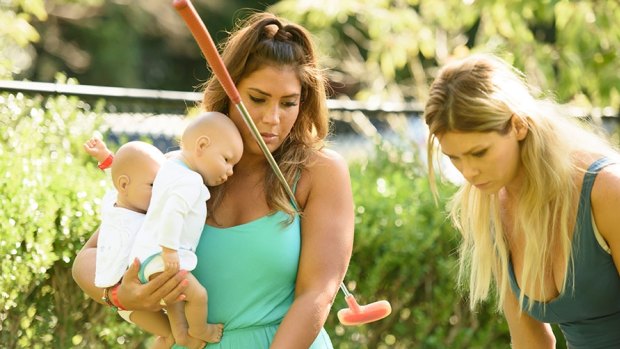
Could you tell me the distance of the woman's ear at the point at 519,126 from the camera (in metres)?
3.12

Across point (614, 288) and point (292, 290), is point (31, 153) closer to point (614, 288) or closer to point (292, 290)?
point (292, 290)

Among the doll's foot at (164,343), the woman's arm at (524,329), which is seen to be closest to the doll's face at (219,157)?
the doll's foot at (164,343)

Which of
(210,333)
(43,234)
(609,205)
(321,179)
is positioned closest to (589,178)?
(609,205)

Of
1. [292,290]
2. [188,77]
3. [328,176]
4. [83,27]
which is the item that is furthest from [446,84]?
[188,77]

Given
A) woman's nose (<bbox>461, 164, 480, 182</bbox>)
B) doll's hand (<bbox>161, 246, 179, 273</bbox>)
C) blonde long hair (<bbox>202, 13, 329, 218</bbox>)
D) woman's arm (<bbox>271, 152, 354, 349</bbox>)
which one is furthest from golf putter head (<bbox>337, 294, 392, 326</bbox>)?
doll's hand (<bbox>161, 246, 179, 273</bbox>)

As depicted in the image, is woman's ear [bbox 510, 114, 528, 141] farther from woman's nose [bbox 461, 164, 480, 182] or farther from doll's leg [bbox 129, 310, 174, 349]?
doll's leg [bbox 129, 310, 174, 349]

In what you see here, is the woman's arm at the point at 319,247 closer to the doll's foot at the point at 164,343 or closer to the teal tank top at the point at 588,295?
the doll's foot at the point at 164,343

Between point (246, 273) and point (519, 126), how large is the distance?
35.2 inches

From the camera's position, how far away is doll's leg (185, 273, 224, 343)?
10.2 feet

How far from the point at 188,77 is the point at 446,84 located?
17.4m

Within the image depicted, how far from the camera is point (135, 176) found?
326 cm

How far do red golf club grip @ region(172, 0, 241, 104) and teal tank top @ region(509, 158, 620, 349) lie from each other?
1.05 metres

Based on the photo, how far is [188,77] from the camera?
20.3 meters

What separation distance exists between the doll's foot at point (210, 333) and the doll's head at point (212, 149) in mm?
415
